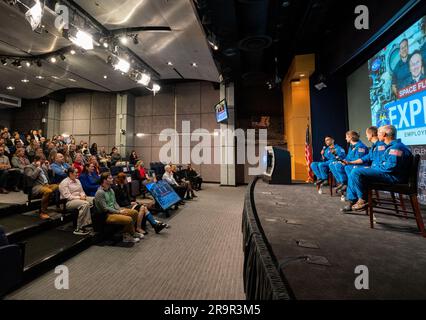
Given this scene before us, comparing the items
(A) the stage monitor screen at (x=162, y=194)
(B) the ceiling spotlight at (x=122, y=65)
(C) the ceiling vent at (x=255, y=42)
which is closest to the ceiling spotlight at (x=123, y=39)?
(B) the ceiling spotlight at (x=122, y=65)

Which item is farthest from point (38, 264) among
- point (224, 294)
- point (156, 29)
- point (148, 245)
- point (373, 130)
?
point (156, 29)

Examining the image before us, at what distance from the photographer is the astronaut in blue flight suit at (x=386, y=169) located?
2.07m

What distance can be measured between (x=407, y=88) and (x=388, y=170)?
2.13m

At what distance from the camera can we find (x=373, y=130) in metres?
2.81

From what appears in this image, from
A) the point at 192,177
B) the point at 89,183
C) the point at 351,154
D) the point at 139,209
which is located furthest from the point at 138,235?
the point at 192,177

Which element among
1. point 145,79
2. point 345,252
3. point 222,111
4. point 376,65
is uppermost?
point 145,79

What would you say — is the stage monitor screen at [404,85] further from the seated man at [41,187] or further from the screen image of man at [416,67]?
the seated man at [41,187]

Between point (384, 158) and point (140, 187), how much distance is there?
5.58m

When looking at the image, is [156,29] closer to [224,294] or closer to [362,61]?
[362,61]

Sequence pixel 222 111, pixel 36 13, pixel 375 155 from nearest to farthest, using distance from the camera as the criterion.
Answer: pixel 375 155 < pixel 36 13 < pixel 222 111

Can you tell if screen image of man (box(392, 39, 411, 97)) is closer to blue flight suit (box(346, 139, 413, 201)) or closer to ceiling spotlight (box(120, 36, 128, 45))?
blue flight suit (box(346, 139, 413, 201))

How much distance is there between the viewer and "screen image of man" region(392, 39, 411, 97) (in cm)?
323

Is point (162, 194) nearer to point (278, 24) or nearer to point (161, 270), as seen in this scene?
point (161, 270)

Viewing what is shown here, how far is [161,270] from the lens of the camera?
222 centimetres
